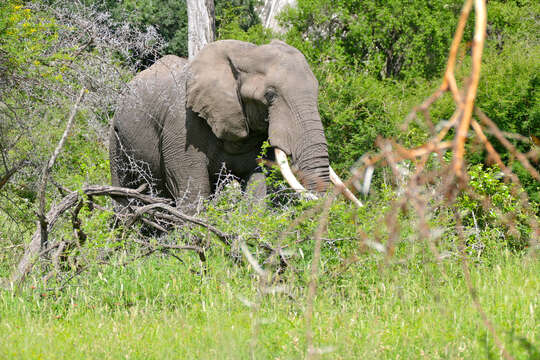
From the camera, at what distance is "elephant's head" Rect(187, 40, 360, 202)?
7.33m

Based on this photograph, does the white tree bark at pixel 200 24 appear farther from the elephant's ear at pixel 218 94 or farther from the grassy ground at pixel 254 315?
the grassy ground at pixel 254 315

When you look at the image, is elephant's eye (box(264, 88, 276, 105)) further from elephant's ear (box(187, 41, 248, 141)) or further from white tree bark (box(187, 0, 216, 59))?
white tree bark (box(187, 0, 216, 59))

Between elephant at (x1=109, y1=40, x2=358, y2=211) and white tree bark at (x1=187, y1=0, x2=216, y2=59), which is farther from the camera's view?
white tree bark at (x1=187, y1=0, x2=216, y2=59)

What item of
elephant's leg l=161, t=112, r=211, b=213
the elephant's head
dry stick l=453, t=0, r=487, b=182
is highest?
dry stick l=453, t=0, r=487, b=182

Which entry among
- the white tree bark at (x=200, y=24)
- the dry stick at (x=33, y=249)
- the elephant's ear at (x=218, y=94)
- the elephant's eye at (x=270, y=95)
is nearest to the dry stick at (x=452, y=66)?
the dry stick at (x=33, y=249)

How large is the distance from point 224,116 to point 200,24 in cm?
729

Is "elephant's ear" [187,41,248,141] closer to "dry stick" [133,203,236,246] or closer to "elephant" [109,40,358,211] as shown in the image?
"elephant" [109,40,358,211]

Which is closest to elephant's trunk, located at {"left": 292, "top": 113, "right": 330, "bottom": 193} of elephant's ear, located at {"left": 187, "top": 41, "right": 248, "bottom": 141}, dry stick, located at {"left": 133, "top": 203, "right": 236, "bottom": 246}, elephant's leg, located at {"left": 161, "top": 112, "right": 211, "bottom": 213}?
elephant's ear, located at {"left": 187, "top": 41, "right": 248, "bottom": 141}

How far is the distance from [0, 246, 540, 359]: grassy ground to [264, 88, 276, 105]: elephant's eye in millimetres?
2530

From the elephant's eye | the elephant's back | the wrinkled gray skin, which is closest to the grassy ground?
the wrinkled gray skin

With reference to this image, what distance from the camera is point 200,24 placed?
14602 millimetres

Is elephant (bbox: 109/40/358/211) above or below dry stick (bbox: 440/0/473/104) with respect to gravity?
below

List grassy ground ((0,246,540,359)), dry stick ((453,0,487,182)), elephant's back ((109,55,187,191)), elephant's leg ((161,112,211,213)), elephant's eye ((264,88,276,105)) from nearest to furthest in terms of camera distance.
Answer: dry stick ((453,0,487,182))
grassy ground ((0,246,540,359))
elephant's eye ((264,88,276,105))
elephant's leg ((161,112,211,213))
elephant's back ((109,55,187,191))

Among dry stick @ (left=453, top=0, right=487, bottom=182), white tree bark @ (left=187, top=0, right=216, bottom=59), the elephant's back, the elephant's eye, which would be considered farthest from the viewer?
white tree bark @ (left=187, top=0, right=216, bottom=59)
